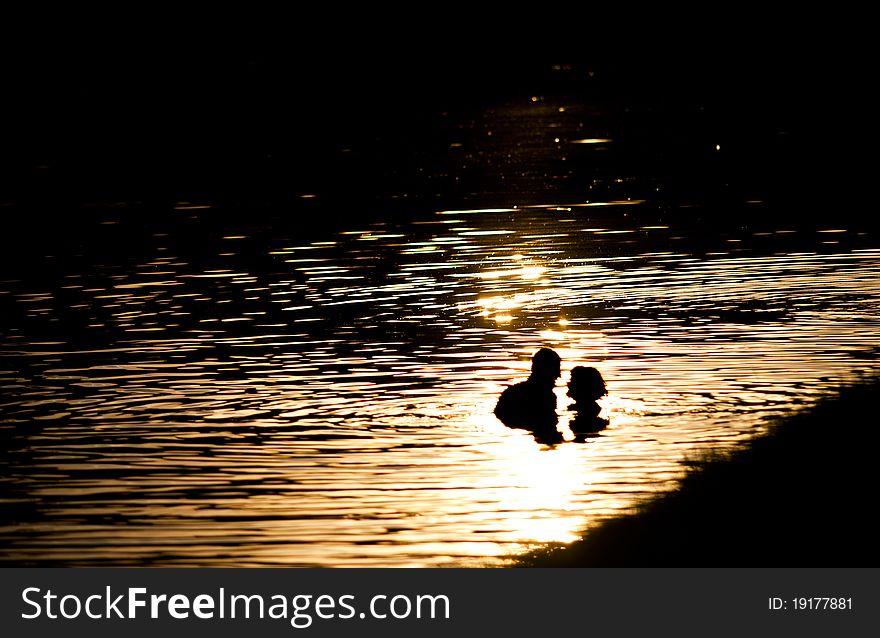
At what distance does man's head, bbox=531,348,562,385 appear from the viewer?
736 inches

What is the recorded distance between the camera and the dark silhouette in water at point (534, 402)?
18.5m

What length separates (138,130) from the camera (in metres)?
77.5

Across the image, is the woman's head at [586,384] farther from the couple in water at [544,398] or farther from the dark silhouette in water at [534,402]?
the dark silhouette in water at [534,402]

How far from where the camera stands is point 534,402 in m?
18.6

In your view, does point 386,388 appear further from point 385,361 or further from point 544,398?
point 544,398

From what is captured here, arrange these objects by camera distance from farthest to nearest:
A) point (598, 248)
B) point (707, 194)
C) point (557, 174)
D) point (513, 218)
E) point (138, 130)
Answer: point (138, 130), point (557, 174), point (707, 194), point (513, 218), point (598, 248)

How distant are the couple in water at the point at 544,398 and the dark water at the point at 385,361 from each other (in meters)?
0.29

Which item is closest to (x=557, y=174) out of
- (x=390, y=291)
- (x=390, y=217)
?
(x=390, y=217)

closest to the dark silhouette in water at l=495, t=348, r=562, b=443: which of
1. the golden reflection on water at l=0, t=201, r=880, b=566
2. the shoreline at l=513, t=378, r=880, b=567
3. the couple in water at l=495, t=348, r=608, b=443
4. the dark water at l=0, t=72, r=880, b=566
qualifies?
the couple in water at l=495, t=348, r=608, b=443

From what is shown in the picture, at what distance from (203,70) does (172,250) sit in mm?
91349

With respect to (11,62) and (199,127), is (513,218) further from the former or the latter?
(11,62)

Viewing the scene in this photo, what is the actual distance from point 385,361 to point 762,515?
900 centimetres

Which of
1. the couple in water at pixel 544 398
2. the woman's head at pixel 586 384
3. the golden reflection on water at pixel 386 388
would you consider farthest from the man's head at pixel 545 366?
the golden reflection on water at pixel 386 388

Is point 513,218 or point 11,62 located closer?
point 513,218
